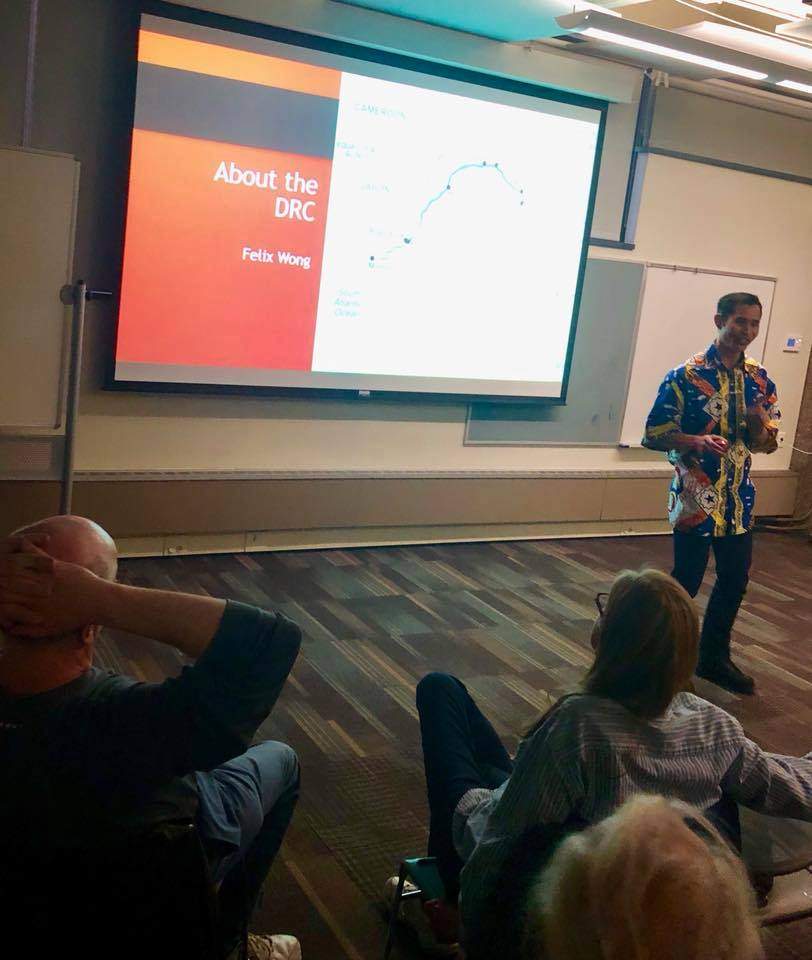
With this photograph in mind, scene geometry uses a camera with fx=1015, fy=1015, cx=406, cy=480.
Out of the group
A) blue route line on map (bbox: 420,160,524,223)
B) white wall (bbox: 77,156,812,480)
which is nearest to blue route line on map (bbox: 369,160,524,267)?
blue route line on map (bbox: 420,160,524,223)

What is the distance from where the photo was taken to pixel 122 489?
4.60 meters

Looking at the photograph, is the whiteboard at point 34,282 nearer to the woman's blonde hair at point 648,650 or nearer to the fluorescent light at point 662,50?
the fluorescent light at point 662,50

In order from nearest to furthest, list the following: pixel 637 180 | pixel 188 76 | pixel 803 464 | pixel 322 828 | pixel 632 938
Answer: pixel 632 938
pixel 322 828
pixel 188 76
pixel 637 180
pixel 803 464

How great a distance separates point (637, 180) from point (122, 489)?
11.0 ft

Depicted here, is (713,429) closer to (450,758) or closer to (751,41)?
(450,758)

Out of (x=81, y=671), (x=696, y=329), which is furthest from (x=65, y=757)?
(x=696, y=329)

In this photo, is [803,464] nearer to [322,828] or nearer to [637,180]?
[637,180]

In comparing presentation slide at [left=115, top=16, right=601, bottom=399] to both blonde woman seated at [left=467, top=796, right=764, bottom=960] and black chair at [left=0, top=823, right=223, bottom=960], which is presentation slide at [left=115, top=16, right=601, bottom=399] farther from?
blonde woman seated at [left=467, top=796, right=764, bottom=960]

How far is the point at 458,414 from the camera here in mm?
5535

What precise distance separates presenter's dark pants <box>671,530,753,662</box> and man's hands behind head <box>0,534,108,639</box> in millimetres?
2846

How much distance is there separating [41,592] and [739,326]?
9.76 feet

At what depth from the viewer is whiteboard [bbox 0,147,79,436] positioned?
3.54 metres

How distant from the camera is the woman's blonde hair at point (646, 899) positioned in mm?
917

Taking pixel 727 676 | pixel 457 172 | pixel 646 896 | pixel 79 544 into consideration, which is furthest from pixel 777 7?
pixel 646 896
